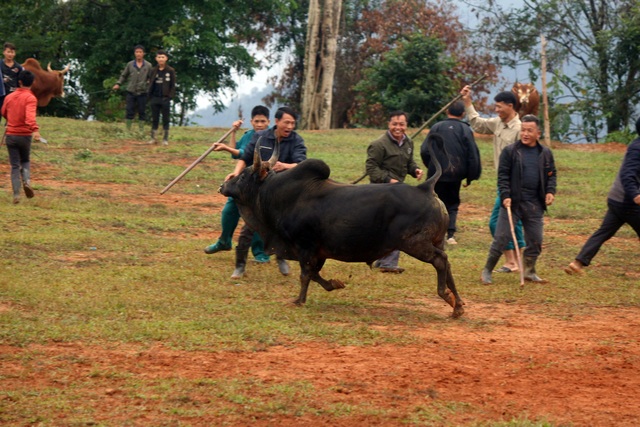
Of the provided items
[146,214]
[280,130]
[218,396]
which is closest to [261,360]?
[218,396]

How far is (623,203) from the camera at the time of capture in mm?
10727

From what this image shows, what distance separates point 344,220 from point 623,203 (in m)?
3.29

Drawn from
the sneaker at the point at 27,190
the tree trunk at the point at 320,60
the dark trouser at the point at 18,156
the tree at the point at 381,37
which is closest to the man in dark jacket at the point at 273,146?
the dark trouser at the point at 18,156

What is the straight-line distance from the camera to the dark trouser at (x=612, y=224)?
10.7m

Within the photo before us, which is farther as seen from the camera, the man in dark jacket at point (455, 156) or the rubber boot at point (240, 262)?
the man in dark jacket at point (455, 156)

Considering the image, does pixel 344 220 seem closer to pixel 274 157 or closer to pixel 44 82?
pixel 274 157

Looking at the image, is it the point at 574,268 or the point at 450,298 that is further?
the point at 574,268

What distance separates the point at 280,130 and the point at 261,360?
3874 mm

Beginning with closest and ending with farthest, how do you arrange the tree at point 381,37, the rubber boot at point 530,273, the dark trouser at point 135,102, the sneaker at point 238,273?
the sneaker at point 238,273
the rubber boot at point 530,273
the dark trouser at point 135,102
the tree at point 381,37

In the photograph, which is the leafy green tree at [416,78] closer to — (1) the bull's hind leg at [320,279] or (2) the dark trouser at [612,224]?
(2) the dark trouser at [612,224]

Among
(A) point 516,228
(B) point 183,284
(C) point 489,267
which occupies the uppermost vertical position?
(A) point 516,228

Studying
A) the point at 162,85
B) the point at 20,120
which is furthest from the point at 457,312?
the point at 162,85

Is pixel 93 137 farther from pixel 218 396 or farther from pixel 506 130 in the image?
pixel 218 396

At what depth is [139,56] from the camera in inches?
865
